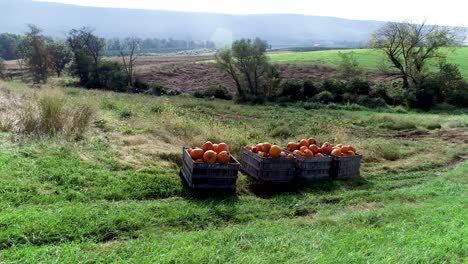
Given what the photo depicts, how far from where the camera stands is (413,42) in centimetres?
4594

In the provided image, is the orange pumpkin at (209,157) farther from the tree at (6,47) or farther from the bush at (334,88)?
the tree at (6,47)

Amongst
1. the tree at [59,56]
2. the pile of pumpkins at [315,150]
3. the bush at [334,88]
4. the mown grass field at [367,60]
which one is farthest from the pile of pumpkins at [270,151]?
the tree at [59,56]

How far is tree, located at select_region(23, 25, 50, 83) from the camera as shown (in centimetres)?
4962

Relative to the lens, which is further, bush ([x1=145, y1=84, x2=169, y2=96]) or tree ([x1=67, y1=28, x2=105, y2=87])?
tree ([x1=67, y1=28, x2=105, y2=87])

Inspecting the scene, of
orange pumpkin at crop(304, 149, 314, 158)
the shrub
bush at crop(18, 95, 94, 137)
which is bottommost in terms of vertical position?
the shrub

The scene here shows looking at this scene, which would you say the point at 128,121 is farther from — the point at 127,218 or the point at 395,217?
the point at 395,217

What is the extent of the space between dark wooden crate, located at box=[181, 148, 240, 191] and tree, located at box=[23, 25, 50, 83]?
48.7 m

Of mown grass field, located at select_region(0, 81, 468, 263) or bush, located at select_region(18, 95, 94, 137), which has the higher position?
bush, located at select_region(18, 95, 94, 137)

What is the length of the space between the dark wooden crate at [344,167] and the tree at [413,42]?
39.3 metres

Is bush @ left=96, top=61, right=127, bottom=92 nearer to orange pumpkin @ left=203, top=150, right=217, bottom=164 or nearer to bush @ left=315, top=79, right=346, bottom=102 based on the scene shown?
bush @ left=315, top=79, right=346, bottom=102

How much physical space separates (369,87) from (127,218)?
41267 millimetres

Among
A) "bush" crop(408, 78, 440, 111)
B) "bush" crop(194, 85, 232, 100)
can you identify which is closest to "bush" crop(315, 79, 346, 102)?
"bush" crop(408, 78, 440, 111)

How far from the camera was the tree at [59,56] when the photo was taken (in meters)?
60.2

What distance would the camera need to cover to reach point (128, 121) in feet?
42.5
